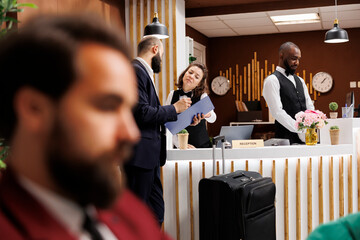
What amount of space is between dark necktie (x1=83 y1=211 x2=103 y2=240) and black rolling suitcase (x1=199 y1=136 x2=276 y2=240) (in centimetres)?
242

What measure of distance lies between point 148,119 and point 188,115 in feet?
1.75

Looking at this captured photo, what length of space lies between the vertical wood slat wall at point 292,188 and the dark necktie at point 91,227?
3.01m

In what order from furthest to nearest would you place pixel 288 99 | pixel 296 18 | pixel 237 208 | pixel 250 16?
pixel 296 18 < pixel 250 16 < pixel 288 99 < pixel 237 208

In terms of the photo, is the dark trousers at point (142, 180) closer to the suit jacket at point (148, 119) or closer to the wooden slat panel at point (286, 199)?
the suit jacket at point (148, 119)

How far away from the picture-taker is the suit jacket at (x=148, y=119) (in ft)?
7.61

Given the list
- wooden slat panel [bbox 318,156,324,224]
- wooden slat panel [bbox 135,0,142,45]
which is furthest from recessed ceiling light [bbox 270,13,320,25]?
wooden slat panel [bbox 318,156,324,224]

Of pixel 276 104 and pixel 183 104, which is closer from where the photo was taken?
pixel 183 104

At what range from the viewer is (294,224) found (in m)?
3.44

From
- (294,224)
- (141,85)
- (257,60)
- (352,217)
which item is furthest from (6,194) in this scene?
(257,60)

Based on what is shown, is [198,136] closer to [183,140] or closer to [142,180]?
[183,140]

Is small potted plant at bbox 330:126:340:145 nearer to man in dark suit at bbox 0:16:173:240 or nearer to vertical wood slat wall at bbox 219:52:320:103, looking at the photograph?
man in dark suit at bbox 0:16:173:240

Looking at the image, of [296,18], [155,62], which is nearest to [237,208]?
[155,62]

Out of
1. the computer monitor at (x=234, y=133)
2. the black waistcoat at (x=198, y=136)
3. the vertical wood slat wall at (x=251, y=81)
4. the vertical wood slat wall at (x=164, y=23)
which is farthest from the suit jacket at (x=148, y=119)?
the vertical wood slat wall at (x=251, y=81)

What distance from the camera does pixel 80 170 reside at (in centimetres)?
28
